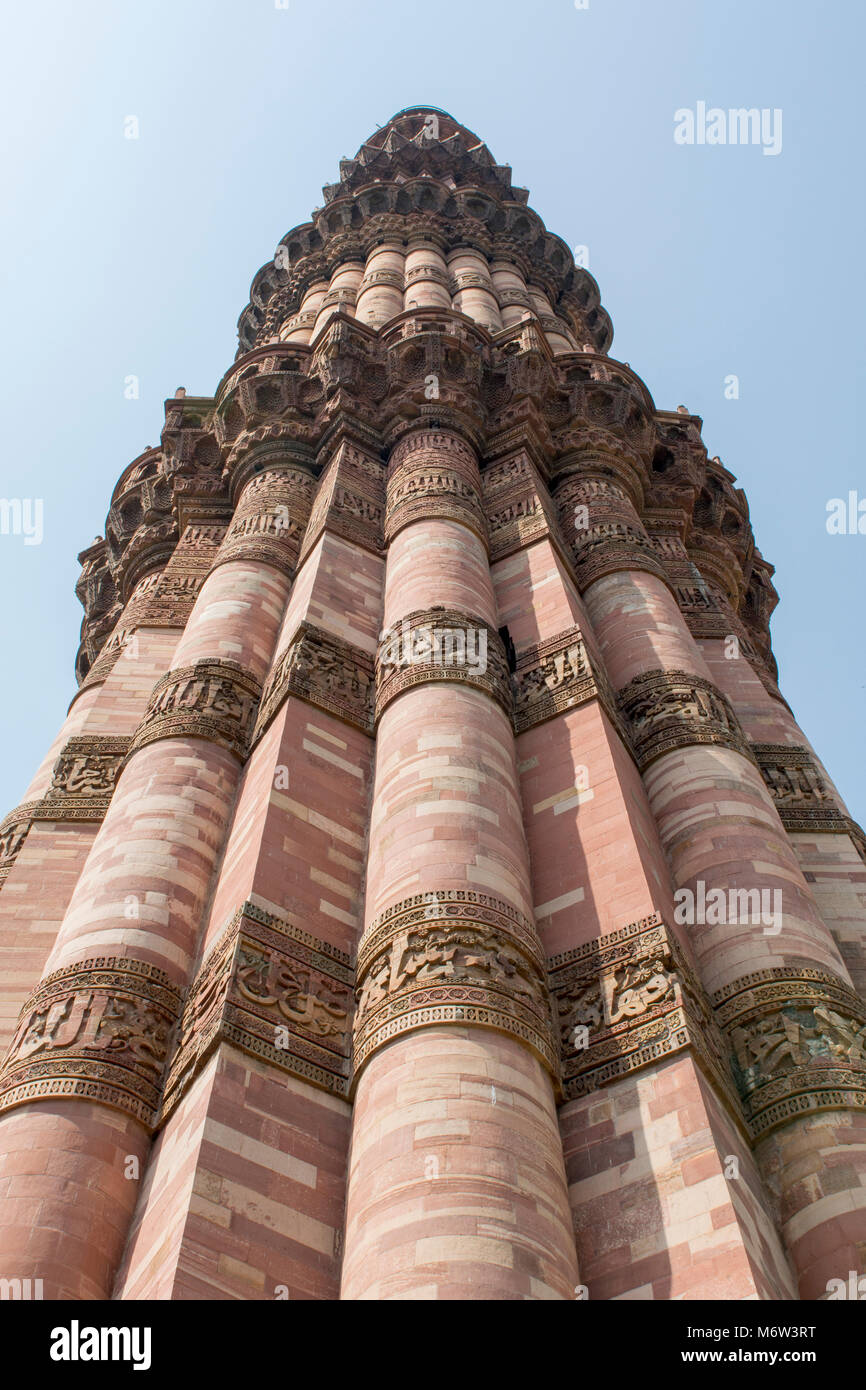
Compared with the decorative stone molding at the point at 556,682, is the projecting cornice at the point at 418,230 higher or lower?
higher

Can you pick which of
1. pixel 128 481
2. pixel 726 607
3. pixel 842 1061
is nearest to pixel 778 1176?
pixel 842 1061

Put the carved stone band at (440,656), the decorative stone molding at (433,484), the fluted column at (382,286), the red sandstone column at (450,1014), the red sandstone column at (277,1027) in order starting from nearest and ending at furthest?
the red sandstone column at (450,1014) < the red sandstone column at (277,1027) < the carved stone band at (440,656) < the decorative stone molding at (433,484) < the fluted column at (382,286)

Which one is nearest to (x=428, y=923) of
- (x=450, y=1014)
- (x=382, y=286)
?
(x=450, y=1014)

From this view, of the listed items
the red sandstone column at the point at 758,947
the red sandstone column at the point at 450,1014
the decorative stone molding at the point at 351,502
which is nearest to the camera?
the red sandstone column at the point at 450,1014

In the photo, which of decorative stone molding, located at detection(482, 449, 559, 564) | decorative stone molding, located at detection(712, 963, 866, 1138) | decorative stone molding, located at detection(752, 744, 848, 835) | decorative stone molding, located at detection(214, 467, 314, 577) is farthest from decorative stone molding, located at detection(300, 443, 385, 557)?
decorative stone molding, located at detection(712, 963, 866, 1138)

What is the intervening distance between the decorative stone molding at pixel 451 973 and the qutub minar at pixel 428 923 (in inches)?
0.9

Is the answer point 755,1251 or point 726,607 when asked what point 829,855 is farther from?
point 755,1251

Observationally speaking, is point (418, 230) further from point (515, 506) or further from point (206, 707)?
point (206, 707)

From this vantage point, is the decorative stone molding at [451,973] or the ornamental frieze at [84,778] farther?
the ornamental frieze at [84,778]

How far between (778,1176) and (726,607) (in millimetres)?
10321

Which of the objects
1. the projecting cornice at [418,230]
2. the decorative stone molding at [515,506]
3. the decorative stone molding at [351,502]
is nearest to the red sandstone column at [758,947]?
the decorative stone molding at [515,506]

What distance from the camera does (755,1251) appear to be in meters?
6.04

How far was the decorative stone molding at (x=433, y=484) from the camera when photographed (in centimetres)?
1316

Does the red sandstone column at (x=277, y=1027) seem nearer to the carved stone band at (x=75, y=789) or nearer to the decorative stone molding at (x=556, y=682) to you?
the decorative stone molding at (x=556, y=682)
